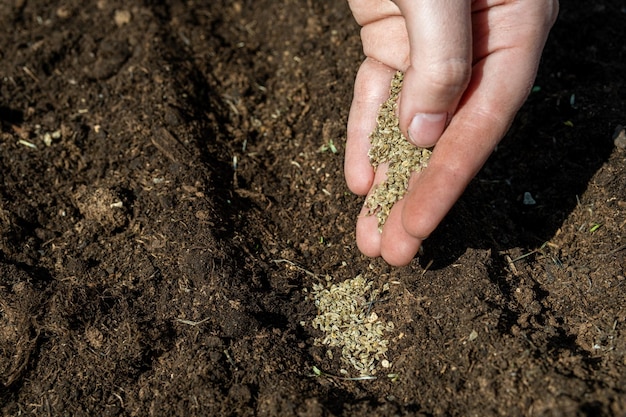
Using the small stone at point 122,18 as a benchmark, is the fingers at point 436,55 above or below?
above

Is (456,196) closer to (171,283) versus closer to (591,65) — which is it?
(171,283)

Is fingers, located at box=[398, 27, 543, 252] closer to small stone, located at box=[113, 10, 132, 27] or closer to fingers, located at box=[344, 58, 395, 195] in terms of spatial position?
fingers, located at box=[344, 58, 395, 195]

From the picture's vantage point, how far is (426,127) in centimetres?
293

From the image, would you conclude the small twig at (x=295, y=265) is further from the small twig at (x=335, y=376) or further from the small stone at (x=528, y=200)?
the small stone at (x=528, y=200)

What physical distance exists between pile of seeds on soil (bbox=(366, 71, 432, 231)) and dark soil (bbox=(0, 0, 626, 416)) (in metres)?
0.32

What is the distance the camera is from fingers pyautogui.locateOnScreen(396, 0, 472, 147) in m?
2.72

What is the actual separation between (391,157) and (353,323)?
85 centimetres

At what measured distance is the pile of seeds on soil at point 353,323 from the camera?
3.00 meters

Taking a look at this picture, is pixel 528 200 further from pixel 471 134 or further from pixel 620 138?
pixel 471 134

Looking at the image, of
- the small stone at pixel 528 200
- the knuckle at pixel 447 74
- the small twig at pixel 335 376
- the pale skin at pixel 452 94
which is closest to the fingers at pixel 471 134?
the pale skin at pixel 452 94

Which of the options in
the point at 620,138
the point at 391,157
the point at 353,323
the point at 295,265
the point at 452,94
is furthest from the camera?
the point at 620,138

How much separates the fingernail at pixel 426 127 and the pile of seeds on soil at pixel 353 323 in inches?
29.7

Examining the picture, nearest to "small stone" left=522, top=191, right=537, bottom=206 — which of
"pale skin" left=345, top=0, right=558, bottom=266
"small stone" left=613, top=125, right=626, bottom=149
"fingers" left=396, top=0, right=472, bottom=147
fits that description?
"small stone" left=613, top=125, right=626, bottom=149

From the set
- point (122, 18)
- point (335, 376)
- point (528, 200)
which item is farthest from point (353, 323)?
point (122, 18)
